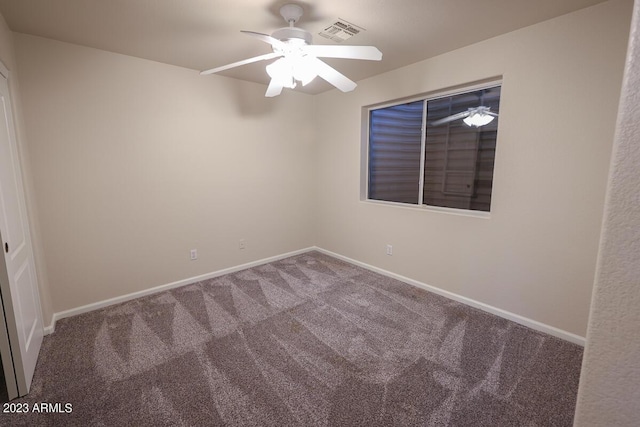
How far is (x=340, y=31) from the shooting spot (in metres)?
2.24

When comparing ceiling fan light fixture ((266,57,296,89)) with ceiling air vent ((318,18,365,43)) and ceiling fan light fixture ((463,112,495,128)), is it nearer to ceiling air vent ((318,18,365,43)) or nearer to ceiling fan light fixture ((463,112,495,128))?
ceiling air vent ((318,18,365,43))

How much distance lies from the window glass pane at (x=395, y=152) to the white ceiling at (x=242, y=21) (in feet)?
2.59

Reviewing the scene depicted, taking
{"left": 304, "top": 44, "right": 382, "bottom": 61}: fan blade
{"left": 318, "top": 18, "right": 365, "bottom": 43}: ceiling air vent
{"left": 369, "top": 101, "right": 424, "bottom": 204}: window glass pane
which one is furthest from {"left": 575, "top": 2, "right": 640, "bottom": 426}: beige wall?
{"left": 369, "top": 101, "right": 424, "bottom": 204}: window glass pane

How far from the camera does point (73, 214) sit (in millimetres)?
2547

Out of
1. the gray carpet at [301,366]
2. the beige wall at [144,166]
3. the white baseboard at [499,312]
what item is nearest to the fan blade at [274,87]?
the beige wall at [144,166]

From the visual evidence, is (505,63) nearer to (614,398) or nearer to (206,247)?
(614,398)

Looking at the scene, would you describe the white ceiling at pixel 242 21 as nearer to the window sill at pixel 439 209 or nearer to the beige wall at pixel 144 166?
the beige wall at pixel 144 166

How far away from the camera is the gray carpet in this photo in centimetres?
159

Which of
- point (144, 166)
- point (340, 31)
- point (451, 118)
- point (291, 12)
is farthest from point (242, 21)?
point (451, 118)

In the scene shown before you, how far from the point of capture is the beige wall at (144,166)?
7.93 ft

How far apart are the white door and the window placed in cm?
333

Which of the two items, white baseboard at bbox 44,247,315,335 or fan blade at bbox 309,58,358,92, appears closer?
fan blade at bbox 309,58,358,92

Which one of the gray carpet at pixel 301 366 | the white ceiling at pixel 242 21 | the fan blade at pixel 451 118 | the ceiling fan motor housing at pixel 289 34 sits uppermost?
the white ceiling at pixel 242 21

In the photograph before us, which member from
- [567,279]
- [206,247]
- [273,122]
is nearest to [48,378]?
[206,247]
